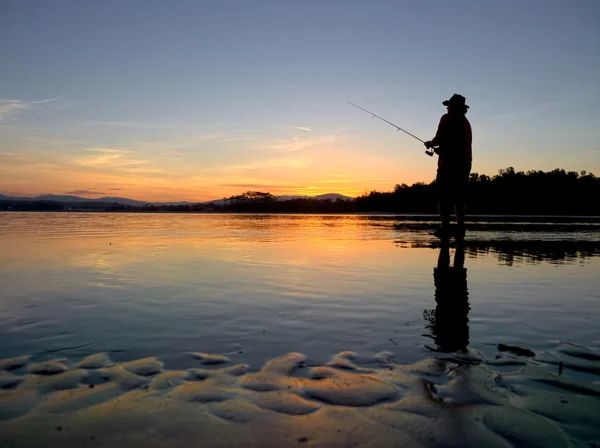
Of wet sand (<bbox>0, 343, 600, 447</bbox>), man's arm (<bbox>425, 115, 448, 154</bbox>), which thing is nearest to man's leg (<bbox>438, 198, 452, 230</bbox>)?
man's arm (<bbox>425, 115, 448, 154</bbox>)

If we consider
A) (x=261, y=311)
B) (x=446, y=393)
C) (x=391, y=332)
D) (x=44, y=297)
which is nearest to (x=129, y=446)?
(x=446, y=393)

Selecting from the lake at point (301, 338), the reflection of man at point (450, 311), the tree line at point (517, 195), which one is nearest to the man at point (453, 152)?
the reflection of man at point (450, 311)

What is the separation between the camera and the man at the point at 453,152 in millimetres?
11320

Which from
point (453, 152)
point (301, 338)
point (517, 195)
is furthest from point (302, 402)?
point (517, 195)

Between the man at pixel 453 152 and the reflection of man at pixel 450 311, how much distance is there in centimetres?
342

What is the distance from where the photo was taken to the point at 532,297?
5832 mm

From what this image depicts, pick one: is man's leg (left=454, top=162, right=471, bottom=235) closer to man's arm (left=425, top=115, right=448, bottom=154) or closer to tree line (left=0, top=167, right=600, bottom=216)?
→ man's arm (left=425, top=115, right=448, bottom=154)

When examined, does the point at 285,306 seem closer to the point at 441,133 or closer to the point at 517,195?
the point at 441,133

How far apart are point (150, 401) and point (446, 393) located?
5.40 ft

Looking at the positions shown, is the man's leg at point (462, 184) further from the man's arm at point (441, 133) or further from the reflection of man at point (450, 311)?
the reflection of man at point (450, 311)

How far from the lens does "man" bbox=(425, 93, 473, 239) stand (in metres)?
11.3

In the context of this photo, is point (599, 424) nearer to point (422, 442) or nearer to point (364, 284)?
point (422, 442)

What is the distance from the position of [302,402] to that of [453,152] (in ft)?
33.5

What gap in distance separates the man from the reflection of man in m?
3.42
